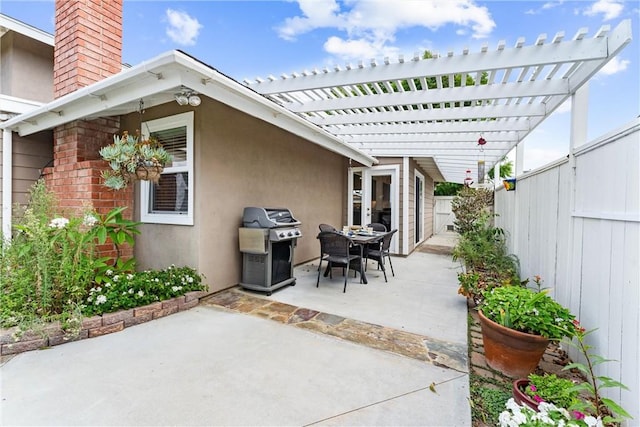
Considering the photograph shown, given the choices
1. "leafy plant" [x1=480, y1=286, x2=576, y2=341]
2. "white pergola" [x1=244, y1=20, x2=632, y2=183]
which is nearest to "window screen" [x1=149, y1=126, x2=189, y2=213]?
"white pergola" [x1=244, y1=20, x2=632, y2=183]

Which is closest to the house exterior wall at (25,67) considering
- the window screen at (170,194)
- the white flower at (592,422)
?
the window screen at (170,194)

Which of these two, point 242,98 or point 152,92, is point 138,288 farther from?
point 242,98

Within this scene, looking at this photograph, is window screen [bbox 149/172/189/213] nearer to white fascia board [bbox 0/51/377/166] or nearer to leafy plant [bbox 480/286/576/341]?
white fascia board [bbox 0/51/377/166]

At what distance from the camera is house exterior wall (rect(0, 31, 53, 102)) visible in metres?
6.07

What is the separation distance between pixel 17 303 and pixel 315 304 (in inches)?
122

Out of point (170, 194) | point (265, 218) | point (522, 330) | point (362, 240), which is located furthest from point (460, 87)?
point (170, 194)

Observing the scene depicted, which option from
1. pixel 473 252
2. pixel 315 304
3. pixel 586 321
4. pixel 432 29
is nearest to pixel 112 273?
pixel 315 304

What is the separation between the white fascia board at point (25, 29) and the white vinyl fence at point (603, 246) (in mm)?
9497

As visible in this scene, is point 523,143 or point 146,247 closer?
point 146,247

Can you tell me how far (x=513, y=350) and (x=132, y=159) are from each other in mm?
4105

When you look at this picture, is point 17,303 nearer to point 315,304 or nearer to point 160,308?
point 160,308

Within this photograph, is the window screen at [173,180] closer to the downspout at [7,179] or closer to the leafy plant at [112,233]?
the leafy plant at [112,233]

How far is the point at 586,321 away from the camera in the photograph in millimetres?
2258

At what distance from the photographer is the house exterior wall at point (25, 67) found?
19.9 ft
